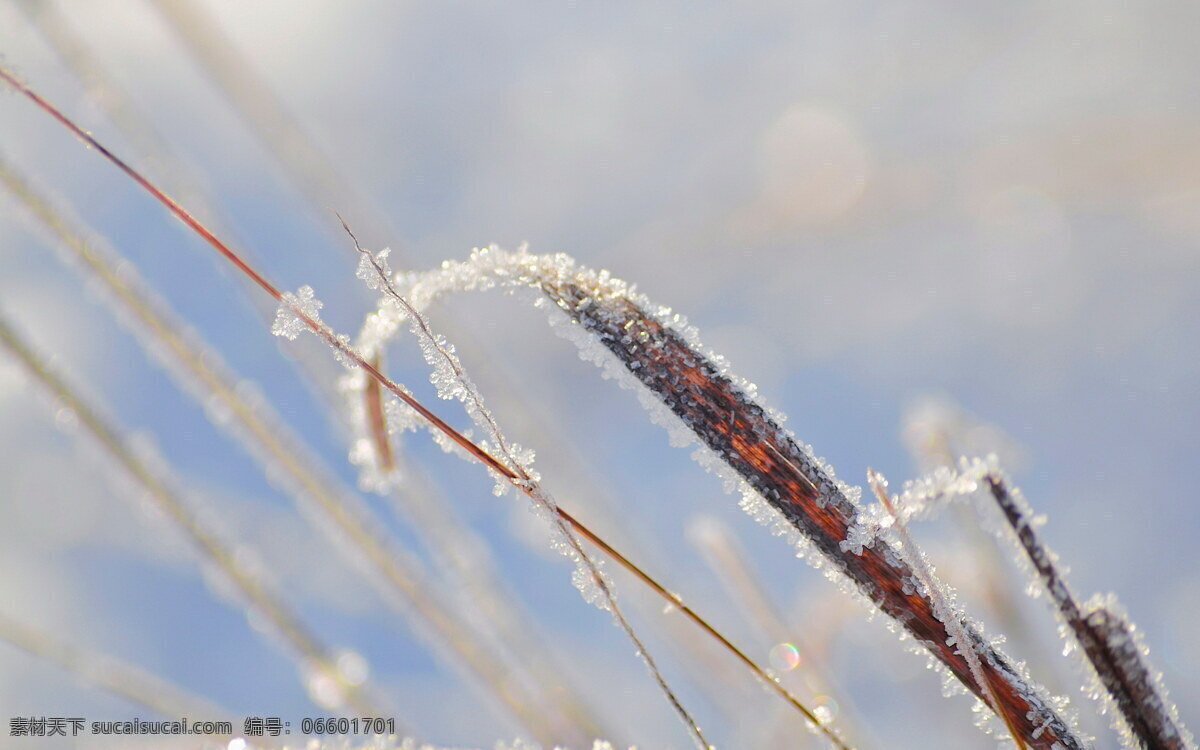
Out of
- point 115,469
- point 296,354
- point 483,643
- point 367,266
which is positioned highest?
point 296,354

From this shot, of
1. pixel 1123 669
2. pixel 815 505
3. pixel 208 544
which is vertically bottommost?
pixel 1123 669

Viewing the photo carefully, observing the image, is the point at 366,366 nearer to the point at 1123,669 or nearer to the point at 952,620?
the point at 952,620

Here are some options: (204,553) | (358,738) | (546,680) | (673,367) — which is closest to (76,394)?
(204,553)

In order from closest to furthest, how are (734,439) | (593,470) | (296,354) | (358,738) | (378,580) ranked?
(734,439)
(358,738)
(378,580)
(296,354)
(593,470)

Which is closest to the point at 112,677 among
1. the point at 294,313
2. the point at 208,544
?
the point at 208,544

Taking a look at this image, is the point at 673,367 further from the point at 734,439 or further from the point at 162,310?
the point at 162,310

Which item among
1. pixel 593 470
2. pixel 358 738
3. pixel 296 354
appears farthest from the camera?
pixel 593 470

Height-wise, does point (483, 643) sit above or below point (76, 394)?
below
